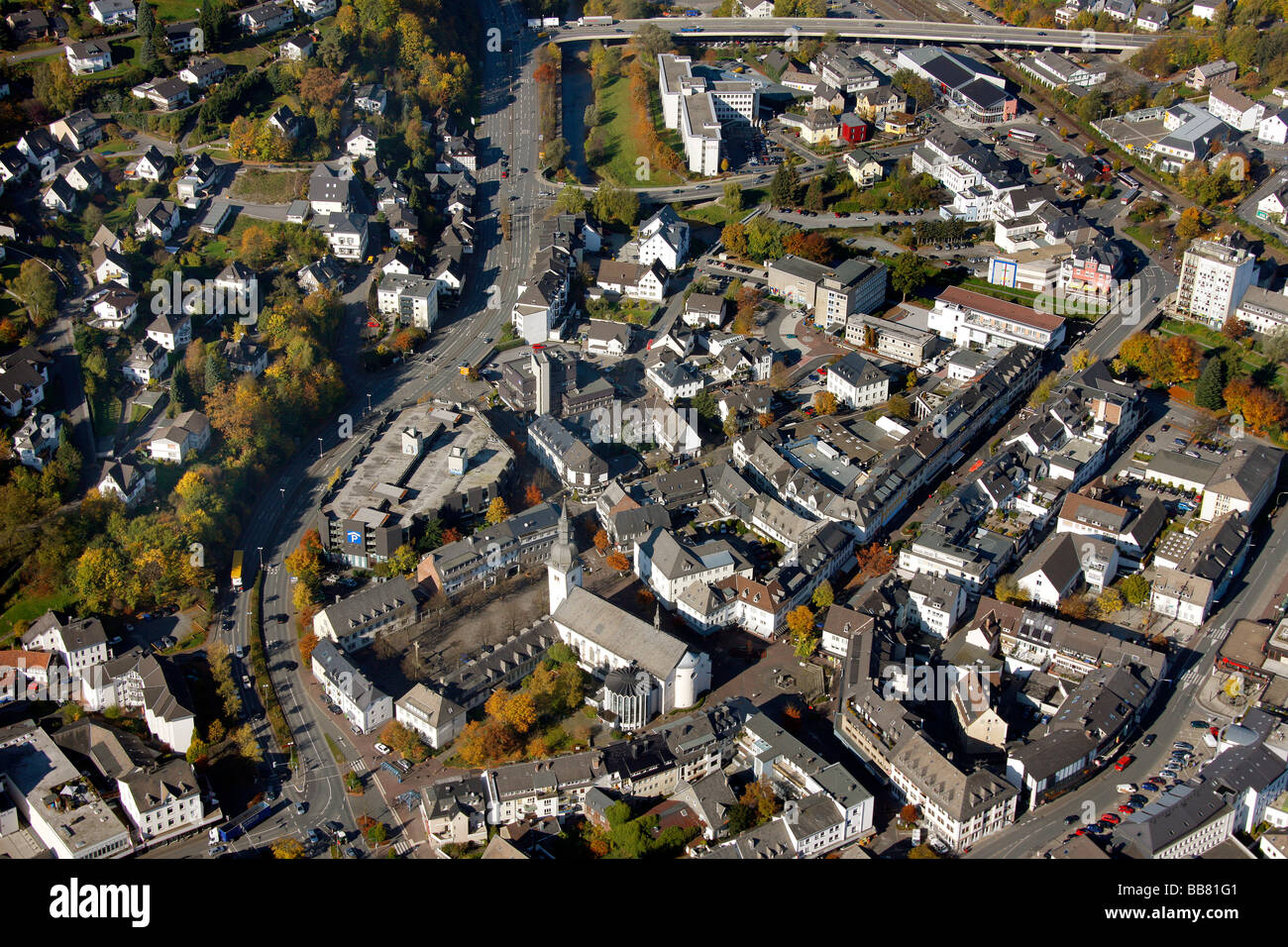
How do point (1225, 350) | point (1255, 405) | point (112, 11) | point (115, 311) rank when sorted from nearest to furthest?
point (1255, 405), point (115, 311), point (1225, 350), point (112, 11)

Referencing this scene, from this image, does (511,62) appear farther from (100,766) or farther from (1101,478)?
(100,766)

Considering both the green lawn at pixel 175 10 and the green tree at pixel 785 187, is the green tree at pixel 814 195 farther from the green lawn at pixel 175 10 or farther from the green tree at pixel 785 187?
the green lawn at pixel 175 10

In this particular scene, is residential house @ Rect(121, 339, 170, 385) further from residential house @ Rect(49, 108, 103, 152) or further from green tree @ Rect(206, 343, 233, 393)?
residential house @ Rect(49, 108, 103, 152)

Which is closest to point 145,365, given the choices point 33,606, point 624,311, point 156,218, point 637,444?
point 156,218

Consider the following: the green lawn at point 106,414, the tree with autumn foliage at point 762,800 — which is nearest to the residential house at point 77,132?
the green lawn at point 106,414

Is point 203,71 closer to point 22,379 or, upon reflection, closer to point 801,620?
point 22,379

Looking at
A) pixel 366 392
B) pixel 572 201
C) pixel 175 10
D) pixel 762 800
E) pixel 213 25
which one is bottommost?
pixel 762 800

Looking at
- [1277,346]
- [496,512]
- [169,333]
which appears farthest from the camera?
[1277,346]

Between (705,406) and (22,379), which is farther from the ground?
(22,379)
